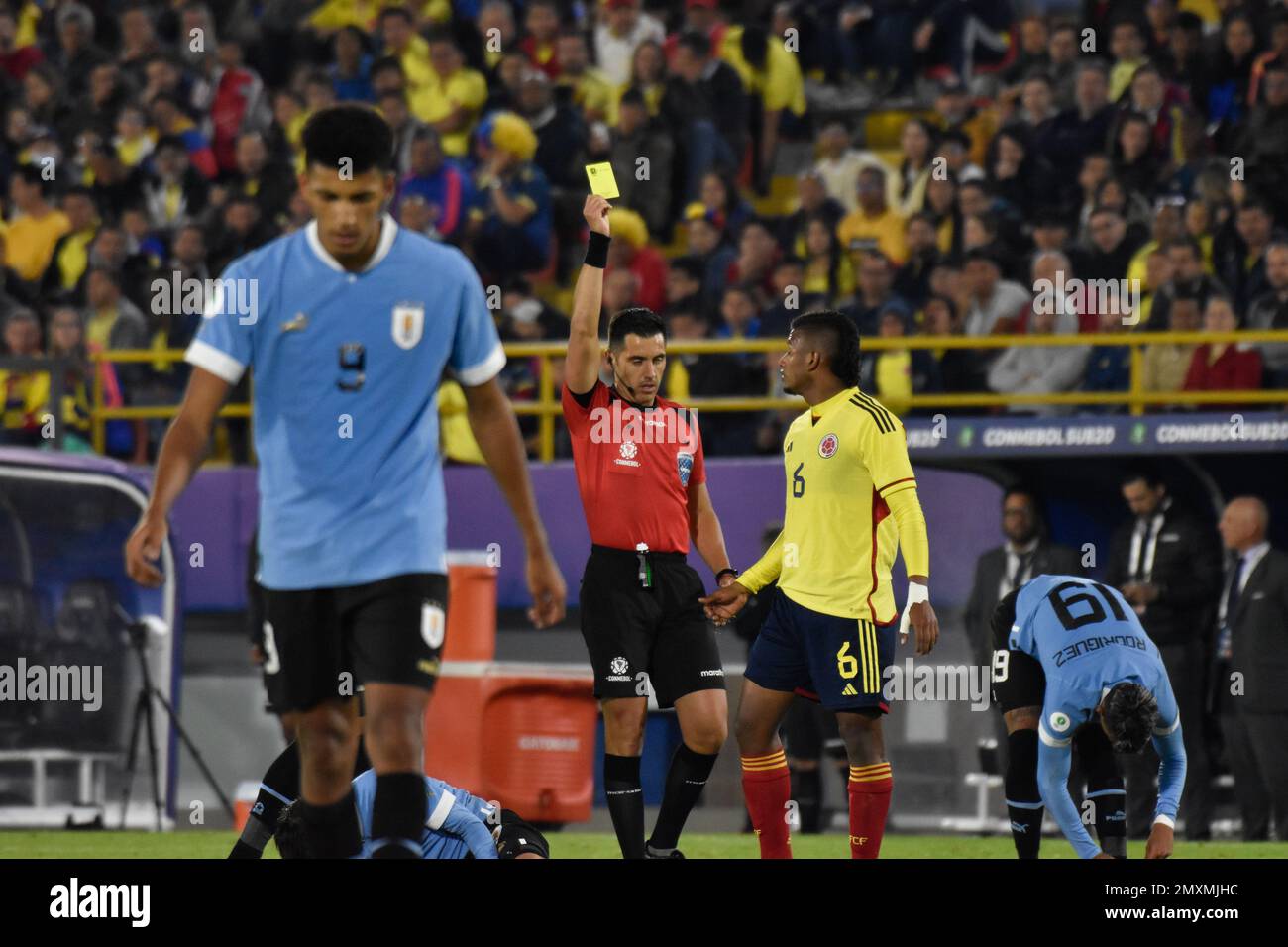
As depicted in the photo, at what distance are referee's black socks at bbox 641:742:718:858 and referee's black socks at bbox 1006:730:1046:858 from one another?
125 centimetres

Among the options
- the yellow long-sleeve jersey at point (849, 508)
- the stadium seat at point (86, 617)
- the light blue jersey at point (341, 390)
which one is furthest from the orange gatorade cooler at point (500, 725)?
the light blue jersey at point (341, 390)

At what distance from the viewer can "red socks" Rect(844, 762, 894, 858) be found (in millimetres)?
8438

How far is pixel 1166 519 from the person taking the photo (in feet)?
45.0

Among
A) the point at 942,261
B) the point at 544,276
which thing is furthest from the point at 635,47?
the point at 942,261

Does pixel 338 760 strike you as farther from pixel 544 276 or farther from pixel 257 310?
pixel 544 276

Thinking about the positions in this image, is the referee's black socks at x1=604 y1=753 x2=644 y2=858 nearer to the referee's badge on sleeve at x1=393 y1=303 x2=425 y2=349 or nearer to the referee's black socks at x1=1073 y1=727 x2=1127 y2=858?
the referee's black socks at x1=1073 y1=727 x2=1127 y2=858

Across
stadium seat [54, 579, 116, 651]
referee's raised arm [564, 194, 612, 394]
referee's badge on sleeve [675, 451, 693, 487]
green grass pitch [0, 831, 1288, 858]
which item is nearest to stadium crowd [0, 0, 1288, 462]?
stadium seat [54, 579, 116, 651]

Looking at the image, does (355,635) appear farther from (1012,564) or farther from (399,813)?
(1012,564)

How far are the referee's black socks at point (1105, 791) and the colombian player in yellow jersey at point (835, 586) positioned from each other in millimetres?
913

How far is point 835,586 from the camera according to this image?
334 inches

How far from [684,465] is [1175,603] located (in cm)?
545

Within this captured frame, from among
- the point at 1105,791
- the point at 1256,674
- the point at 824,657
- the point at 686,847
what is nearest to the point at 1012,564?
the point at 1256,674

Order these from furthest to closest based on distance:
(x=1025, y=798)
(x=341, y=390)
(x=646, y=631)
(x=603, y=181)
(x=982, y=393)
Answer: (x=982, y=393)
(x=646, y=631)
(x=1025, y=798)
(x=603, y=181)
(x=341, y=390)
